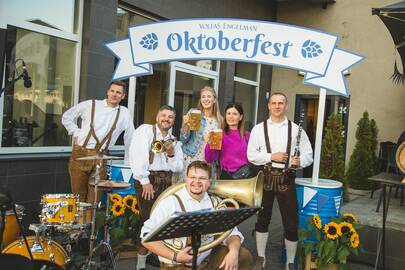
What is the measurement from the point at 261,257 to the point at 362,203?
2.44 metres

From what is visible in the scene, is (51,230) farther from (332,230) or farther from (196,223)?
(332,230)

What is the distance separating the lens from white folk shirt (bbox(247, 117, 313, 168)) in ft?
13.2

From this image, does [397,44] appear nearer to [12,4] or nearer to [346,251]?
[346,251]

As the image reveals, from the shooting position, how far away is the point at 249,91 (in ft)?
34.3

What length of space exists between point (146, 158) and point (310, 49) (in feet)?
6.45

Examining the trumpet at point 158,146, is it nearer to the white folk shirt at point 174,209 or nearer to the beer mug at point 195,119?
the beer mug at point 195,119

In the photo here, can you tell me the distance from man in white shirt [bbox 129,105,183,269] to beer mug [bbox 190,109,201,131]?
0.65 feet

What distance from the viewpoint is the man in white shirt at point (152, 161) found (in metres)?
3.76

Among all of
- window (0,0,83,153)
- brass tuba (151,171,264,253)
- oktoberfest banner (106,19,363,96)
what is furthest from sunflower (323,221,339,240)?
window (0,0,83,153)

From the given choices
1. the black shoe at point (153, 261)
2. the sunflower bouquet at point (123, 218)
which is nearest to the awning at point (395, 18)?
the sunflower bouquet at point (123, 218)

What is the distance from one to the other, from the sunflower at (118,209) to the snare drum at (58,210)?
0.87 metres

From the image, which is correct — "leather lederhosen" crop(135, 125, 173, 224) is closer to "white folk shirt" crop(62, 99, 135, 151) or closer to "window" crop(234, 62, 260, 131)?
"white folk shirt" crop(62, 99, 135, 151)

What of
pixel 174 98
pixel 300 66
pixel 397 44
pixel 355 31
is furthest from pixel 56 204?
pixel 355 31

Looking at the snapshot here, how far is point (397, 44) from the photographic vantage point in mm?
5117
